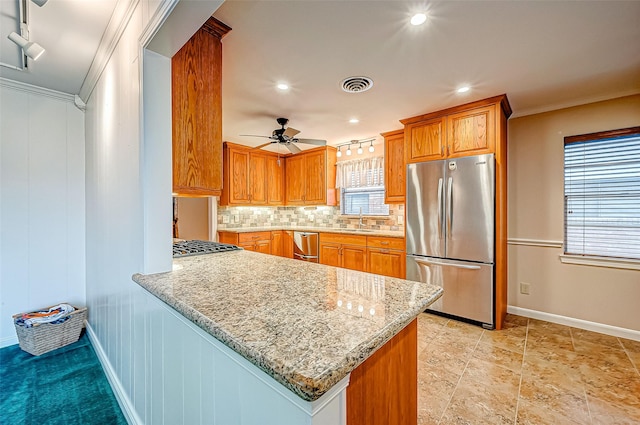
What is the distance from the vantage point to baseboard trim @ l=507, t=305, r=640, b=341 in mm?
2545

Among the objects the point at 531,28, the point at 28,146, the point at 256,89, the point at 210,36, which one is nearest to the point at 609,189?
the point at 531,28

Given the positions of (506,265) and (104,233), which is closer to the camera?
(104,233)

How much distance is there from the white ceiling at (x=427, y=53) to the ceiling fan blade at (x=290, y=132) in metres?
0.24

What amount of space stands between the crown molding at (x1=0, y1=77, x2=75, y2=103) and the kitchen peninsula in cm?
267

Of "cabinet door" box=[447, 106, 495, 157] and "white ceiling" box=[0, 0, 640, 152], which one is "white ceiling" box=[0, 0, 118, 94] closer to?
"white ceiling" box=[0, 0, 640, 152]

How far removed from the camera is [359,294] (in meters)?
0.99

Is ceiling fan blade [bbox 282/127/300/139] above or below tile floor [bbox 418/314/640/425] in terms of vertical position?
above

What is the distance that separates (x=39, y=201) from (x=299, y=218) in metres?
3.90

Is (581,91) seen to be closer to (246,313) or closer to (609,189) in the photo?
(609,189)

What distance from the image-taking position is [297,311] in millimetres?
824

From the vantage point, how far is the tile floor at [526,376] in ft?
5.34

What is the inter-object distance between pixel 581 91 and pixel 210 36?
3.34m

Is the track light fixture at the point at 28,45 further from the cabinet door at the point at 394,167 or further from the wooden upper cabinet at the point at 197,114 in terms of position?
the cabinet door at the point at 394,167

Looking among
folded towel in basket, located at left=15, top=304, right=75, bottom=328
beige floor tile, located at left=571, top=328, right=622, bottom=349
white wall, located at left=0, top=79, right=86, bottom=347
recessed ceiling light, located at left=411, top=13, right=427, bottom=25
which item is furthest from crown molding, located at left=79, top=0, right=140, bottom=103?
beige floor tile, located at left=571, top=328, right=622, bottom=349
